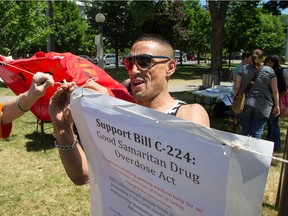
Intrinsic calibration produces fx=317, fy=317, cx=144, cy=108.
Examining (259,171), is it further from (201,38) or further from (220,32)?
(201,38)

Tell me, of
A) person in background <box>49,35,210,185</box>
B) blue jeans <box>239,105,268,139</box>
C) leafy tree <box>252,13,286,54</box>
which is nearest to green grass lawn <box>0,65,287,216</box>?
blue jeans <box>239,105,268,139</box>

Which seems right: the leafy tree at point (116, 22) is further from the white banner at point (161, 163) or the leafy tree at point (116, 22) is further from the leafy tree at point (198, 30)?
the white banner at point (161, 163)

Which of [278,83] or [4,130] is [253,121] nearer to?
[278,83]

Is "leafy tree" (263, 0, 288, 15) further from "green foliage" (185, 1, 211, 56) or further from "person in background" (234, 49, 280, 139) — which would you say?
Result: "person in background" (234, 49, 280, 139)

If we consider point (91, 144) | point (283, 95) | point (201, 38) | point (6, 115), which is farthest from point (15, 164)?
point (201, 38)

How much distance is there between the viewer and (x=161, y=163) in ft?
3.79

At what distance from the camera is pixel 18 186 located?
4402mm

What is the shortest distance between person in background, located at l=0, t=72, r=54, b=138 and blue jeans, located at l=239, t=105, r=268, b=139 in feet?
11.5

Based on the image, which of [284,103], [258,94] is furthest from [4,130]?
[284,103]

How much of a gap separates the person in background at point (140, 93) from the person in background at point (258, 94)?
10.0ft

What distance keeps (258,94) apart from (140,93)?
326 centimetres

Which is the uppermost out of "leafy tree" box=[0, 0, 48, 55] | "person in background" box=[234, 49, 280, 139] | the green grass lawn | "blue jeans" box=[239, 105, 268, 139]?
"leafy tree" box=[0, 0, 48, 55]

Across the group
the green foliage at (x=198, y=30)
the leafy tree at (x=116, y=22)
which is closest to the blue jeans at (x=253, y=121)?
the leafy tree at (x=116, y=22)

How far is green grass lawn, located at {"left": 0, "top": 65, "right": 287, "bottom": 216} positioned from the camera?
12.5 ft
